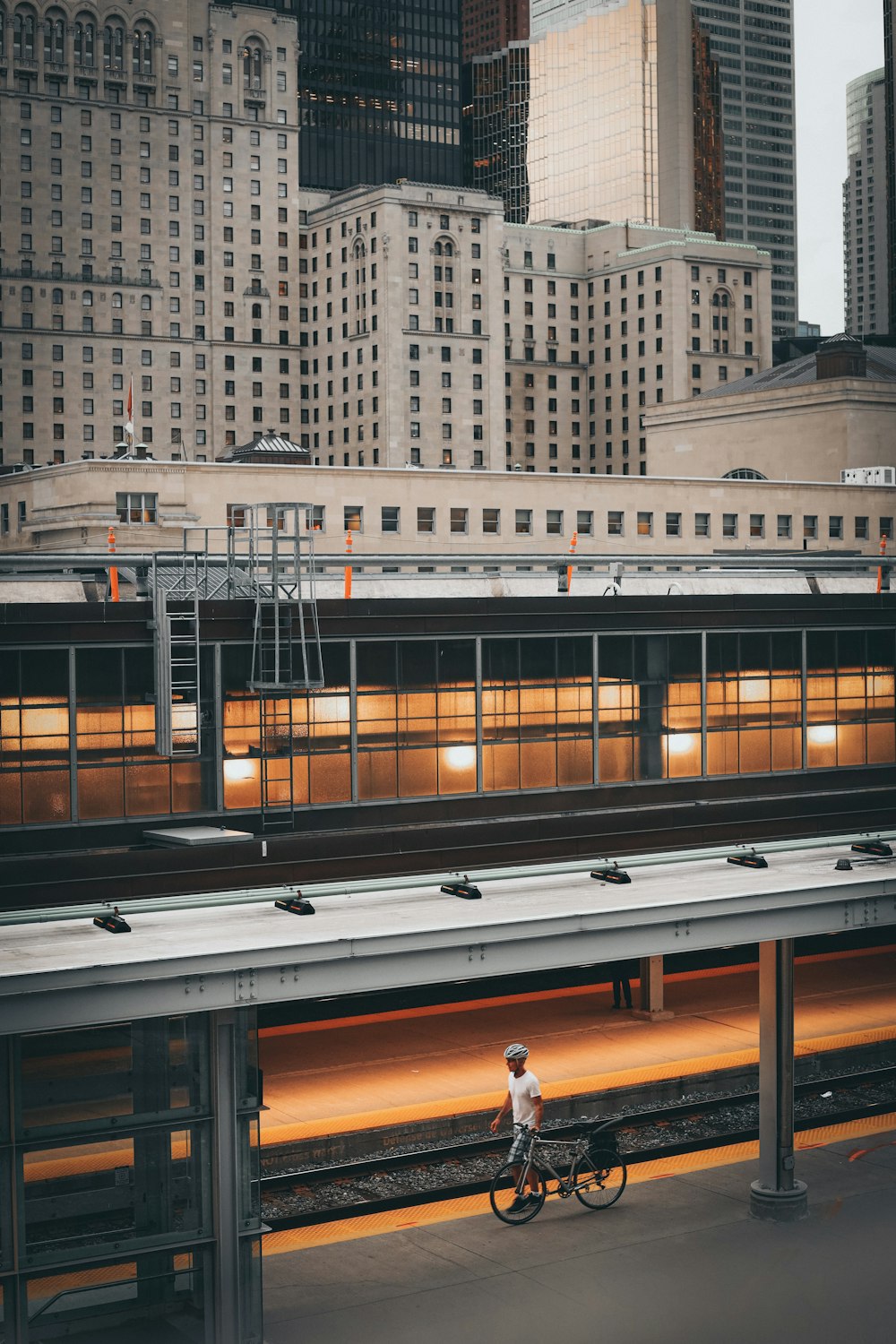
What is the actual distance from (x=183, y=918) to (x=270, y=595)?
17.2 meters

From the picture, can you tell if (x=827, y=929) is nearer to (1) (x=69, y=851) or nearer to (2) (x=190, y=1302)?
(2) (x=190, y=1302)

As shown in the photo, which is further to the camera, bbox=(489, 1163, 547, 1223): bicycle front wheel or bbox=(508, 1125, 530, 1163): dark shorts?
bbox=(489, 1163, 547, 1223): bicycle front wheel

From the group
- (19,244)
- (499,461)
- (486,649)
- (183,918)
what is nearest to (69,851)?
(486,649)

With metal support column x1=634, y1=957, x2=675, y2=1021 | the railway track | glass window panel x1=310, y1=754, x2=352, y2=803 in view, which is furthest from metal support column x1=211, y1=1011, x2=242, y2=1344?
glass window panel x1=310, y1=754, x2=352, y2=803

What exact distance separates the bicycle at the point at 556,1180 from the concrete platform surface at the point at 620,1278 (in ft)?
0.67

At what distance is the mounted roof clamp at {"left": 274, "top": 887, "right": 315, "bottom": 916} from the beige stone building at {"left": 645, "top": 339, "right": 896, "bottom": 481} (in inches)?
3877

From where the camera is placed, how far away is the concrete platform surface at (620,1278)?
15.7m

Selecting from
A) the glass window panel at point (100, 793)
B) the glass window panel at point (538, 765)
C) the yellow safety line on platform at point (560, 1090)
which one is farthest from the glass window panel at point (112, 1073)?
the glass window panel at point (538, 765)

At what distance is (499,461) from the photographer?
15312 cm

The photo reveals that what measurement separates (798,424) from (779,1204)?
330ft

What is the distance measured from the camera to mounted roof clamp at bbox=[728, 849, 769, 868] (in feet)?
68.5

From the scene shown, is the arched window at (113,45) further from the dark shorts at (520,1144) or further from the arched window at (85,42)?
the dark shorts at (520,1144)

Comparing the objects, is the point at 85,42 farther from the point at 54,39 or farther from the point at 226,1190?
the point at 226,1190

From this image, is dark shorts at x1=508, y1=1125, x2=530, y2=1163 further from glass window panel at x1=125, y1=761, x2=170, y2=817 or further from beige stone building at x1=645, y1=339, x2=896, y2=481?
beige stone building at x1=645, y1=339, x2=896, y2=481
